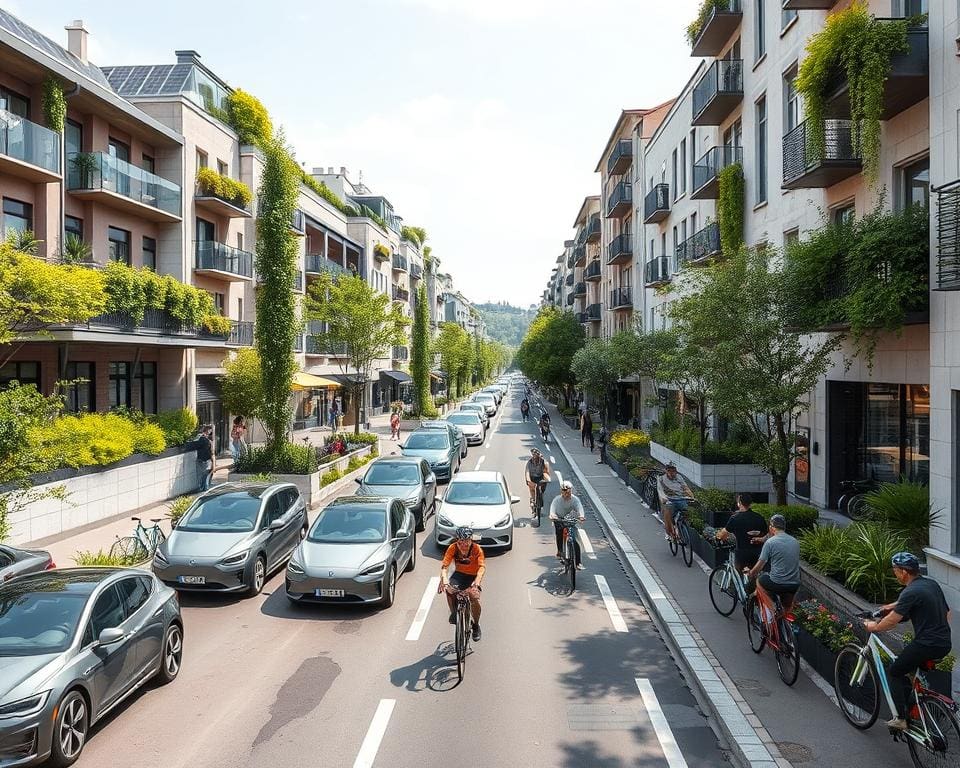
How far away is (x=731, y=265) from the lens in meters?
14.6

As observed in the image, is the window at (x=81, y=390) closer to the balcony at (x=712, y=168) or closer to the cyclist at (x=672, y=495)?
the cyclist at (x=672, y=495)

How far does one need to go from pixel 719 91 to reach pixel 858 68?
10866 mm

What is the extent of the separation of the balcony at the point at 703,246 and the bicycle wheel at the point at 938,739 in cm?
1718

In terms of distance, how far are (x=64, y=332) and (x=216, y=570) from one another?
9188 mm

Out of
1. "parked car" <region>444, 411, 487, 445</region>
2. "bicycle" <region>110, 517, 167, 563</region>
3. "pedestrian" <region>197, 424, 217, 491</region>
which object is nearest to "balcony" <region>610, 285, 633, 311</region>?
"parked car" <region>444, 411, 487, 445</region>

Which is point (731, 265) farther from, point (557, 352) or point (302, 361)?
point (557, 352)

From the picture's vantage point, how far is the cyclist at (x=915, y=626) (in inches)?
241

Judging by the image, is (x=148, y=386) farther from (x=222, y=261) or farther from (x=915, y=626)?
(x=915, y=626)

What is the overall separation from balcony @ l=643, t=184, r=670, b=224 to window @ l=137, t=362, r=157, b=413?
874 inches

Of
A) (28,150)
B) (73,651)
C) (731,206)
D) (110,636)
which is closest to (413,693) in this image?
(110,636)

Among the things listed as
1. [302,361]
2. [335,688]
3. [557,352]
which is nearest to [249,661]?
[335,688]

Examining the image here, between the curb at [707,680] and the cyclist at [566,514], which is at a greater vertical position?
the cyclist at [566,514]

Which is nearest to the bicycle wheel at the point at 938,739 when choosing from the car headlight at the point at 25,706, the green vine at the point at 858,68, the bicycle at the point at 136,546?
the car headlight at the point at 25,706

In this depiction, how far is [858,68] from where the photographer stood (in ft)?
38.4
